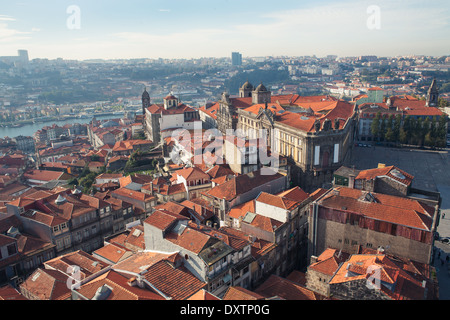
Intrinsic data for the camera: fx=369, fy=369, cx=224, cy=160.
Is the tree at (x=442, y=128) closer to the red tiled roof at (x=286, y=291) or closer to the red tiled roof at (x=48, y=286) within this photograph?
the red tiled roof at (x=286, y=291)

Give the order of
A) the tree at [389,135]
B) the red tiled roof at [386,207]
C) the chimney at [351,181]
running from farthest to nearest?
the tree at [389,135], the chimney at [351,181], the red tiled roof at [386,207]

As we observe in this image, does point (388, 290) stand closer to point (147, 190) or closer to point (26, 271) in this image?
point (26, 271)

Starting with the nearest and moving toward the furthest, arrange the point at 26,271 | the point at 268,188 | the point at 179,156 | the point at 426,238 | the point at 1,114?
the point at 426,238 → the point at 26,271 → the point at 268,188 → the point at 179,156 → the point at 1,114

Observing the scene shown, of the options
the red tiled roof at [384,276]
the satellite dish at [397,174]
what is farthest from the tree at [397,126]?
the red tiled roof at [384,276]

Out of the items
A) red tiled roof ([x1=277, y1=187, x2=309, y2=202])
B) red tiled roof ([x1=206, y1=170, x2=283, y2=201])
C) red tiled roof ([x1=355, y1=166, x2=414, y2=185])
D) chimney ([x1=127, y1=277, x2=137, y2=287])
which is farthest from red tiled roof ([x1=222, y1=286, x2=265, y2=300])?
red tiled roof ([x1=355, y1=166, x2=414, y2=185])

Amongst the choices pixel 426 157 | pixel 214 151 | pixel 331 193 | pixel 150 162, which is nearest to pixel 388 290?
pixel 331 193

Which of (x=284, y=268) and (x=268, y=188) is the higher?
(x=268, y=188)

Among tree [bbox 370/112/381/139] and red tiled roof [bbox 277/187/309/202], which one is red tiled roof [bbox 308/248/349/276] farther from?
tree [bbox 370/112/381/139]

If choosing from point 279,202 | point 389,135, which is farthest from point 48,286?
point 389,135

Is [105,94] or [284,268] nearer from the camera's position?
[284,268]

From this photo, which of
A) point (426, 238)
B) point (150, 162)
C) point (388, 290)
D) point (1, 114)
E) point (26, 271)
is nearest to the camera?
point (388, 290)

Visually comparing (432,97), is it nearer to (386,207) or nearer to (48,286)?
(386,207)
